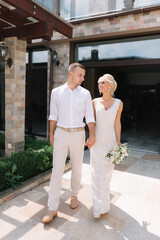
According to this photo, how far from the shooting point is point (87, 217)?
2914 millimetres

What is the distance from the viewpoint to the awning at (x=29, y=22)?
3.88 m

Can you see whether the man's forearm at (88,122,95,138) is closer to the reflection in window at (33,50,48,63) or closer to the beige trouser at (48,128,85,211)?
the beige trouser at (48,128,85,211)

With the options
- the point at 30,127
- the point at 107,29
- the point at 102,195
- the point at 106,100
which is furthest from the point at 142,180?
the point at 30,127

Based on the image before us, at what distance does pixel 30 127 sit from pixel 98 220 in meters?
5.80

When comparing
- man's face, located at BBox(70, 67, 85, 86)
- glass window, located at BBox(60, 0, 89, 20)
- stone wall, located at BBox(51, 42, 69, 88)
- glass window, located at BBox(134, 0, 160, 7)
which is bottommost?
man's face, located at BBox(70, 67, 85, 86)

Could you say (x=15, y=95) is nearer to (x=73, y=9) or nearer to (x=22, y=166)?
(x=22, y=166)

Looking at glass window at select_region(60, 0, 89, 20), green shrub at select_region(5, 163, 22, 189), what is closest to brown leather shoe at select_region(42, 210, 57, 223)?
green shrub at select_region(5, 163, 22, 189)

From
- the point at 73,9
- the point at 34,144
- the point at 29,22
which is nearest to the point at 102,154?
the point at 34,144

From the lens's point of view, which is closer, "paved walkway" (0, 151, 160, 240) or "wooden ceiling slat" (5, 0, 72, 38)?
"paved walkway" (0, 151, 160, 240)

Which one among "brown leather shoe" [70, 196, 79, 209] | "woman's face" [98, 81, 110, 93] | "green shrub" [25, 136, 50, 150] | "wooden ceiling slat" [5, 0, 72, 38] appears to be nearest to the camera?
"woman's face" [98, 81, 110, 93]

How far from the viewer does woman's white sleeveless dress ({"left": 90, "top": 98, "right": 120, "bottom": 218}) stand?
286cm

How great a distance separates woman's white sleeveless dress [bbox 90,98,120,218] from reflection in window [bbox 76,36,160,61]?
3738 millimetres

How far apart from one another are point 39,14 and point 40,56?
12.2 feet

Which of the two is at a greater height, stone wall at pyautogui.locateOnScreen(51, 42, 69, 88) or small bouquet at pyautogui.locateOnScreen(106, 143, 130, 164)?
stone wall at pyautogui.locateOnScreen(51, 42, 69, 88)
